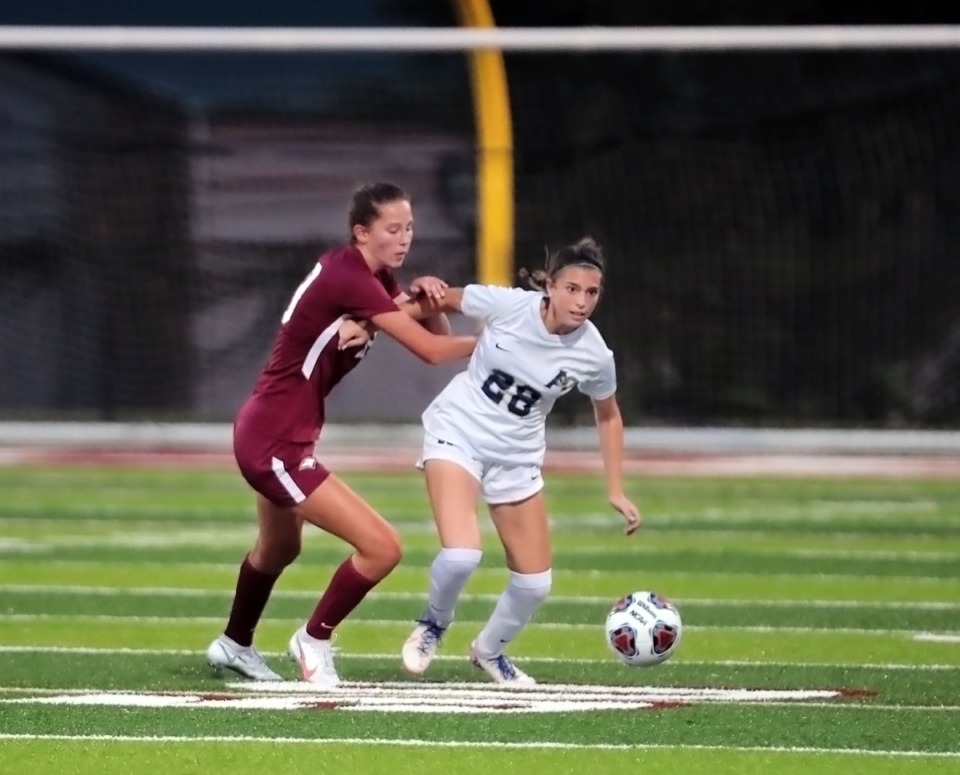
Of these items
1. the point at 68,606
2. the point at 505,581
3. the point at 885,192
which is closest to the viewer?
the point at 68,606

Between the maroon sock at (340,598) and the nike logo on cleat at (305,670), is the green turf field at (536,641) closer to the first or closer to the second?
the nike logo on cleat at (305,670)

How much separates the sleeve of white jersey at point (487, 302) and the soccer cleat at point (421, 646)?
1062 mm

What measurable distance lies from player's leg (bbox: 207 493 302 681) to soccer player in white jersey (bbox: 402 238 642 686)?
537 mm

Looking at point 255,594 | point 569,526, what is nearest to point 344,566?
point 255,594

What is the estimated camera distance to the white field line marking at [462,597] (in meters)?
10.3

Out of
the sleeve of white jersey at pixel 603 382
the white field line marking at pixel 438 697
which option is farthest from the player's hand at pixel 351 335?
the white field line marking at pixel 438 697

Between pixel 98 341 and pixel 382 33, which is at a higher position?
pixel 382 33

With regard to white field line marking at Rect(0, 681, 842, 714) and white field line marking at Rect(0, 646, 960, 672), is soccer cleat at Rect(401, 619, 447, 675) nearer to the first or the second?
white field line marking at Rect(0, 681, 842, 714)

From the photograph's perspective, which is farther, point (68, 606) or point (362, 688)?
point (68, 606)

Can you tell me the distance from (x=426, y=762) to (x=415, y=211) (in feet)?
45.5

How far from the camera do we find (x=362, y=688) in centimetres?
741

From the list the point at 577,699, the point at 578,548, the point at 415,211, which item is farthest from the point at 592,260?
the point at 415,211

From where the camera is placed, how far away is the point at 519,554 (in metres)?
7.59

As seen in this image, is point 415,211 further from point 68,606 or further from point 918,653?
point 918,653
